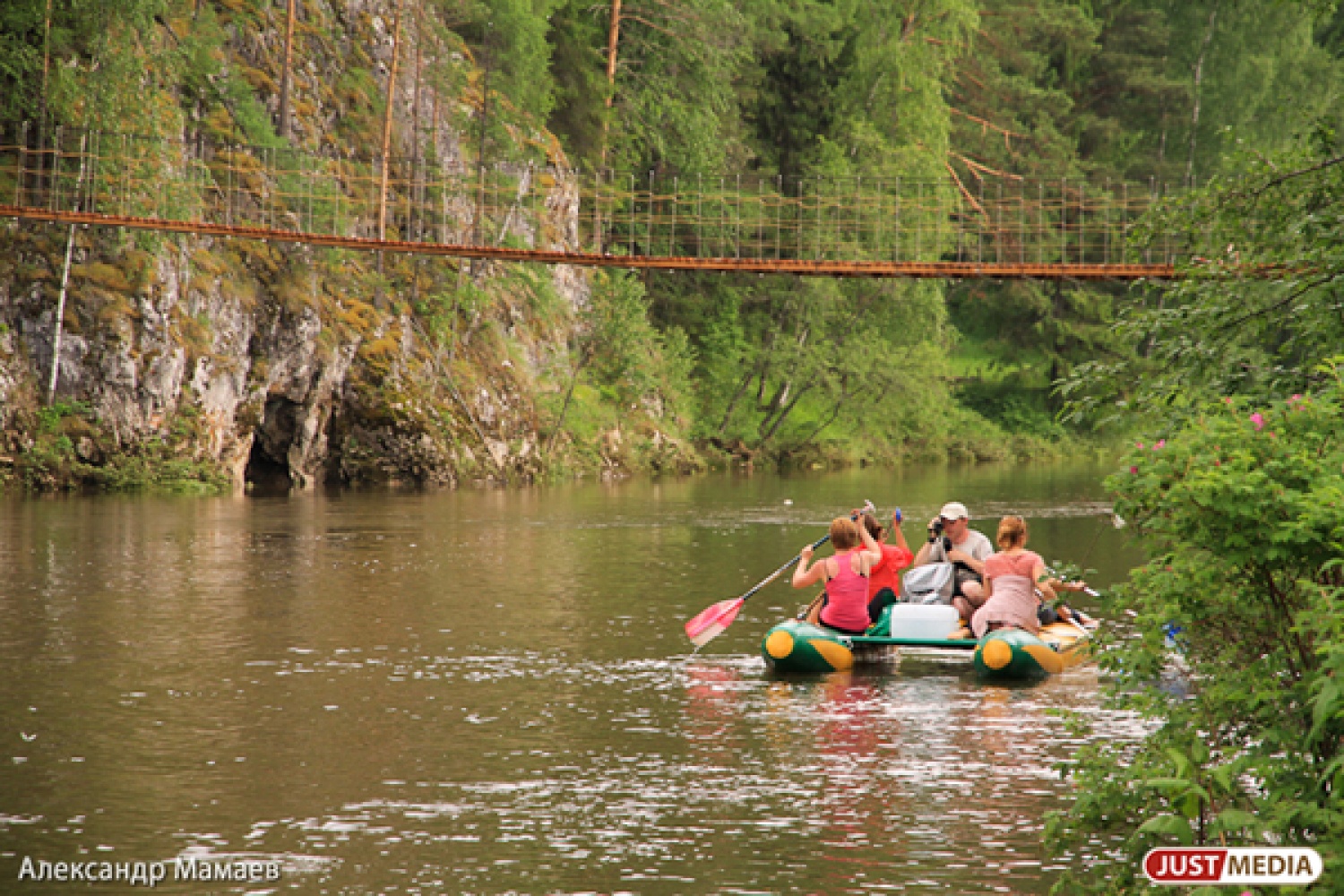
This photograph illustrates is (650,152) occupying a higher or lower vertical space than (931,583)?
higher

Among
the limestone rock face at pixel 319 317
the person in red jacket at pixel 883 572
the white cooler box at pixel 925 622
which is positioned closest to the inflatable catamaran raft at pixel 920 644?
the white cooler box at pixel 925 622

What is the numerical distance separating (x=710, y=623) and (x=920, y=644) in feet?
5.91

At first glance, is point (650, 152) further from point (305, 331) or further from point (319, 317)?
point (305, 331)

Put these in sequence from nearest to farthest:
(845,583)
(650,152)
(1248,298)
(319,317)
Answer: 1. (1248,298)
2. (845,583)
3. (319,317)
4. (650,152)

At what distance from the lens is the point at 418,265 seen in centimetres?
3725

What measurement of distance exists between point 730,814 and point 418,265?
30.8 m

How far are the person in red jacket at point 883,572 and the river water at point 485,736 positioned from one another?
0.59m

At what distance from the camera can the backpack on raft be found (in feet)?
42.2

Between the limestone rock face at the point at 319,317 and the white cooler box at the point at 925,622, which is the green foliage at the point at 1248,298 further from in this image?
the limestone rock face at the point at 319,317

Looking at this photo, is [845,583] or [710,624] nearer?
[845,583]

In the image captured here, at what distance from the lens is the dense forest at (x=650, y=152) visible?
97.9 ft

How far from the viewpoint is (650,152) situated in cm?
4903

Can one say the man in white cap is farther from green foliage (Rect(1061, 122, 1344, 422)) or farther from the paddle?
green foliage (Rect(1061, 122, 1344, 422))

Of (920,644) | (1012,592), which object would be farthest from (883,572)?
(1012,592)
